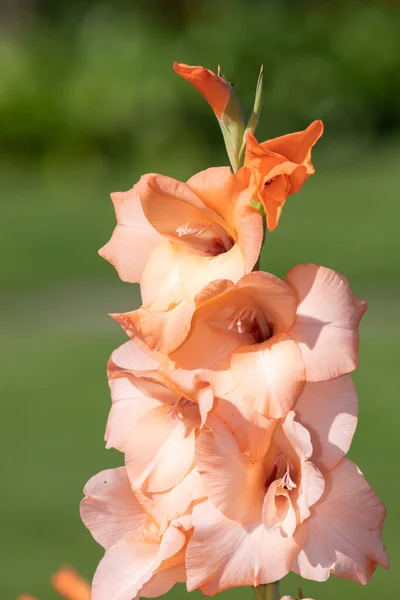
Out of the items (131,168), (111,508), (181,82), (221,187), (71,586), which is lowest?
(131,168)

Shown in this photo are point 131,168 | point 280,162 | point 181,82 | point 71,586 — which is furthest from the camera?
point 181,82

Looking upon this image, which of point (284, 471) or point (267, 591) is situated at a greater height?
point (284, 471)

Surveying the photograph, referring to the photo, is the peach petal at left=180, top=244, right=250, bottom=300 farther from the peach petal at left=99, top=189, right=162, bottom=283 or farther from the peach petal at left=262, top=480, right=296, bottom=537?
the peach petal at left=262, top=480, right=296, bottom=537

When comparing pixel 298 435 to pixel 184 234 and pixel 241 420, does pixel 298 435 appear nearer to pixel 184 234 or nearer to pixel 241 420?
pixel 241 420

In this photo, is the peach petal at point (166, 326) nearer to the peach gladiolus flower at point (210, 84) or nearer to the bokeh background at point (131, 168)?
the peach gladiolus flower at point (210, 84)

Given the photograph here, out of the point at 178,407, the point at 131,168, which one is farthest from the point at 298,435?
the point at 131,168

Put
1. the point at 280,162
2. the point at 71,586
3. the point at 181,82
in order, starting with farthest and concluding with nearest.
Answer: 1. the point at 181,82
2. the point at 71,586
3. the point at 280,162

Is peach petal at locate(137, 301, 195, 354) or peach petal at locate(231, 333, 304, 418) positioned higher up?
peach petal at locate(137, 301, 195, 354)

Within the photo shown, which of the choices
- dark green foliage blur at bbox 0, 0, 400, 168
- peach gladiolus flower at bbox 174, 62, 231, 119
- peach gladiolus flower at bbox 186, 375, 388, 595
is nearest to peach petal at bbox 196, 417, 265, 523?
peach gladiolus flower at bbox 186, 375, 388, 595
